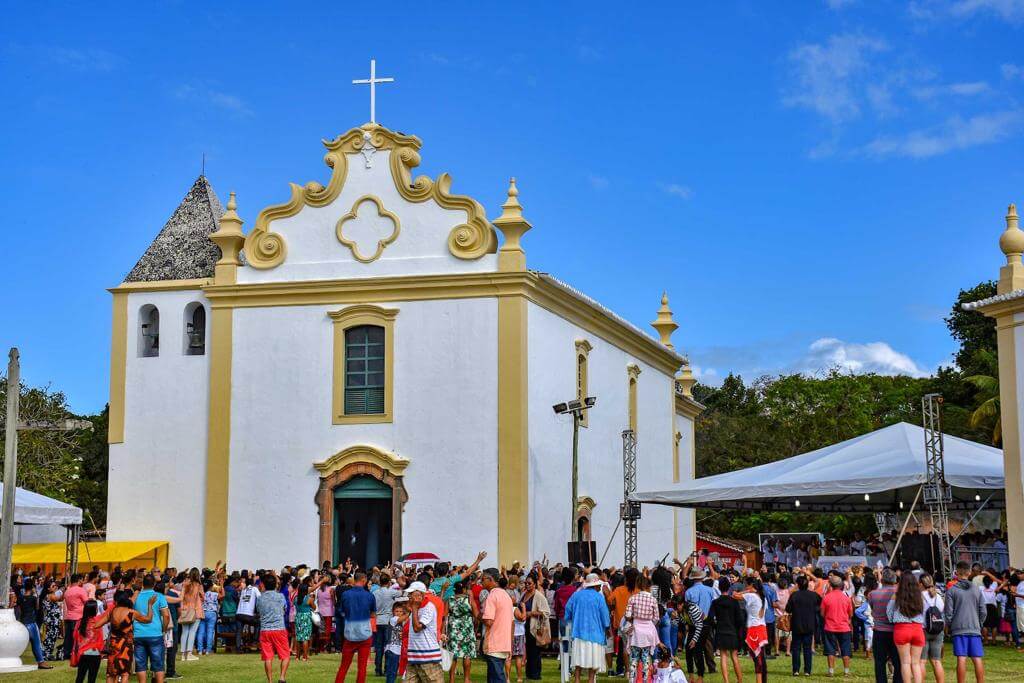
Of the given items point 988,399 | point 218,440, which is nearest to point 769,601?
point 218,440

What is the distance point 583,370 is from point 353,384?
6057 millimetres

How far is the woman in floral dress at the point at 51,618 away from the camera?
23.2m

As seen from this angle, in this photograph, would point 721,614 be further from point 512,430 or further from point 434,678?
point 512,430

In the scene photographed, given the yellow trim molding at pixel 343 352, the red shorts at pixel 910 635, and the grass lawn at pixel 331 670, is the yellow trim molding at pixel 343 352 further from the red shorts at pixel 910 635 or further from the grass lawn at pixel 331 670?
the red shorts at pixel 910 635

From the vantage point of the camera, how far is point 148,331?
31.8 m

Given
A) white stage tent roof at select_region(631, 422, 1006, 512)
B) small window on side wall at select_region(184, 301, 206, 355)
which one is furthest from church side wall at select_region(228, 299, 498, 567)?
white stage tent roof at select_region(631, 422, 1006, 512)

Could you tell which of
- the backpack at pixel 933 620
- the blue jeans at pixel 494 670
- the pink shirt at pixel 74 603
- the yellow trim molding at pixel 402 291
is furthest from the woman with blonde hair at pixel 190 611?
the backpack at pixel 933 620

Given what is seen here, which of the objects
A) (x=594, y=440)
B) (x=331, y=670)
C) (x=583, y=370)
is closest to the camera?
(x=331, y=670)

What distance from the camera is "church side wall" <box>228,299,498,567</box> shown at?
2819 centimetres

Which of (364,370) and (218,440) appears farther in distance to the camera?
(218,440)

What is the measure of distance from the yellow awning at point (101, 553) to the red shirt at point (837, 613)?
16.1m

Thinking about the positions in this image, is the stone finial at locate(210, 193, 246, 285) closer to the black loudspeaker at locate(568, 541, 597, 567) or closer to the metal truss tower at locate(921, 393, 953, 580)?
the black loudspeaker at locate(568, 541, 597, 567)

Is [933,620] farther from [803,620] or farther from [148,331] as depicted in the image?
[148,331]

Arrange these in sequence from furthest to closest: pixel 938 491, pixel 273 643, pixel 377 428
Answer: pixel 377 428 → pixel 938 491 → pixel 273 643
